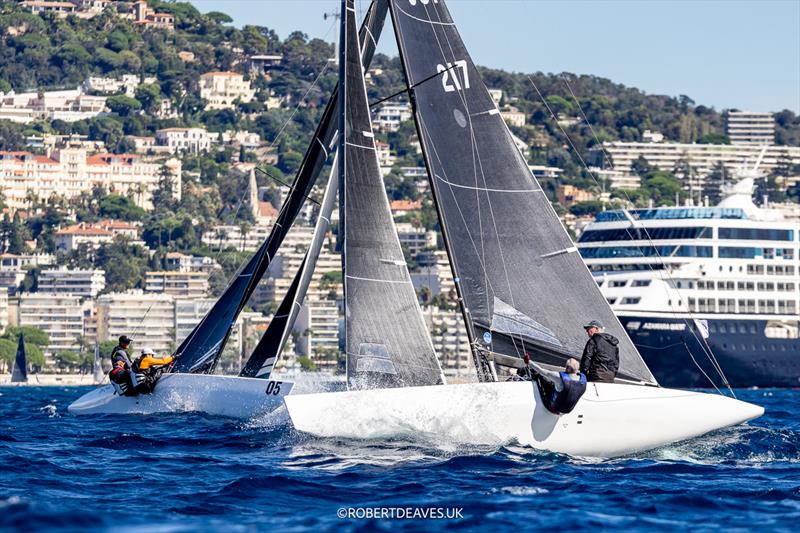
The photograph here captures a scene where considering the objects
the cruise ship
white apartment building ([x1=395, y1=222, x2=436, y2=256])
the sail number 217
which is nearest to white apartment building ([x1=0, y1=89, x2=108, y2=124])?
white apartment building ([x1=395, y1=222, x2=436, y2=256])

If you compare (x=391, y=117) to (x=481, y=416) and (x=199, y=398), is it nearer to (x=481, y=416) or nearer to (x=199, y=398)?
(x=199, y=398)

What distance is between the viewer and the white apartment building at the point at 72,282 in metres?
113

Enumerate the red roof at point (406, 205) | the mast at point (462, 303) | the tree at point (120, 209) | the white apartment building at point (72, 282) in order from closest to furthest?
1. the mast at point (462, 303)
2. the white apartment building at point (72, 282)
3. the red roof at point (406, 205)
4. the tree at point (120, 209)

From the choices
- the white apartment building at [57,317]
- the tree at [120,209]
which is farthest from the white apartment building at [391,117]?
the white apartment building at [57,317]

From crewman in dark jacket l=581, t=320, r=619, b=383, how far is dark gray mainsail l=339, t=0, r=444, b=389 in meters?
1.42

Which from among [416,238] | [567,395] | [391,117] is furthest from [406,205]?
[567,395]

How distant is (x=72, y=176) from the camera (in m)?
145

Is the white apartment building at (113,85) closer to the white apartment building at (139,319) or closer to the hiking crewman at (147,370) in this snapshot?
the white apartment building at (139,319)

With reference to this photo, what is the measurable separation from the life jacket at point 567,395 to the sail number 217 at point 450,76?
12.5 ft

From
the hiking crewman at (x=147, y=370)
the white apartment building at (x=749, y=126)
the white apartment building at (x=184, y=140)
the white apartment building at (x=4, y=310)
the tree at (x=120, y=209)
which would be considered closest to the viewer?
the hiking crewman at (x=147, y=370)

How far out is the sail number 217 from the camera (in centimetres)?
1695

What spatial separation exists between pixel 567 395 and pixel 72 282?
335 ft

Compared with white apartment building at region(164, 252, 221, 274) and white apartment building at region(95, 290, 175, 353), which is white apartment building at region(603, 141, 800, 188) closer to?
white apartment building at region(164, 252, 221, 274)

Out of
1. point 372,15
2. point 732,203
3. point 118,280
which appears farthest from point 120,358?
point 118,280
